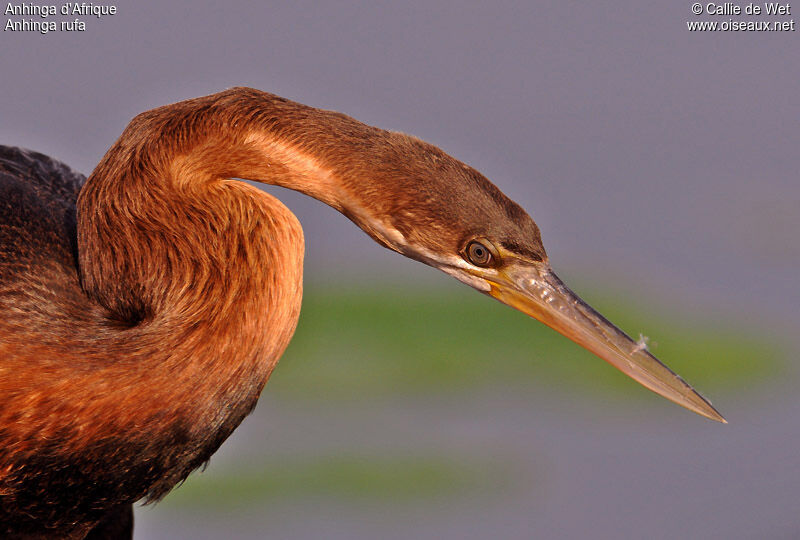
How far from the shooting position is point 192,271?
2336 mm

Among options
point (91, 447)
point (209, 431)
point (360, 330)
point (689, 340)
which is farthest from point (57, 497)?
point (689, 340)

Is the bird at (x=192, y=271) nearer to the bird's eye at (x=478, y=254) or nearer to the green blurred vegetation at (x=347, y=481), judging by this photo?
the bird's eye at (x=478, y=254)

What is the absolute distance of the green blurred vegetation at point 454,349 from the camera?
7.64 meters

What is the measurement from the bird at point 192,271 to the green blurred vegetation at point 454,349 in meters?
5.01

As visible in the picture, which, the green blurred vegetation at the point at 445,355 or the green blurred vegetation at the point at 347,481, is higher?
the green blurred vegetation at the point at 445,355

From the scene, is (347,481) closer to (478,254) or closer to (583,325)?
(583,325)

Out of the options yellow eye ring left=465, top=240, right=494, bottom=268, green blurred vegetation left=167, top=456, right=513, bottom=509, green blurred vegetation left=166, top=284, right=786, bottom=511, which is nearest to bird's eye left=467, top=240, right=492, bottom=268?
yellow eye ring left=465, top=240, right=494, bottom=268

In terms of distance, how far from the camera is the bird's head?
2.24 m

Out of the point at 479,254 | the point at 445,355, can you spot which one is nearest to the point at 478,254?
the point at 479,254

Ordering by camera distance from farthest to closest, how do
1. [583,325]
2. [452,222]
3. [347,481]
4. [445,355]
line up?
[445,355], [347,481], [583,325], [452,222]

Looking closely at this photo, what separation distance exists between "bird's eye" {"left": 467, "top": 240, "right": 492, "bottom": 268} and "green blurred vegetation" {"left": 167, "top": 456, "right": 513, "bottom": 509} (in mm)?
4232

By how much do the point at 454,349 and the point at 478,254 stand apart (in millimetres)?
5699

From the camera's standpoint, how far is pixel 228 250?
2.33 m

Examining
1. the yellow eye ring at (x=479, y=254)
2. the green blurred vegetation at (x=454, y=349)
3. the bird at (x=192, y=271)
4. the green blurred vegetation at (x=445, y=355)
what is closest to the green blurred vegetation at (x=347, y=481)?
the green blurred vegetation at (x=445, y=355)
